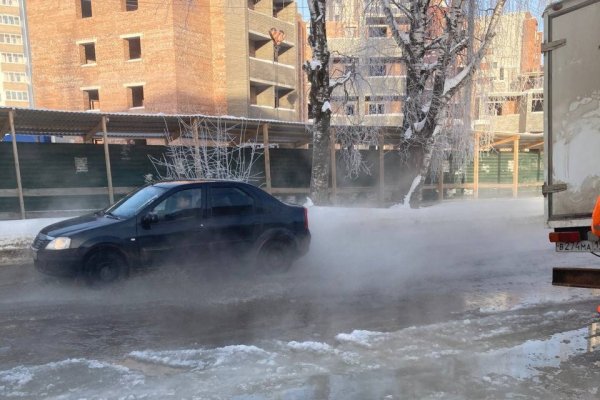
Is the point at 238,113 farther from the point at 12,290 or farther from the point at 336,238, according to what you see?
the point at 12,290

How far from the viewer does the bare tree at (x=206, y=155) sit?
505 inches

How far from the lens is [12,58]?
89.8 metres

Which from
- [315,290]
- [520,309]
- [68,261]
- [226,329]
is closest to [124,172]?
[68,261]

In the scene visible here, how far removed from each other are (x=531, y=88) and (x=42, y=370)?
73.3 ft

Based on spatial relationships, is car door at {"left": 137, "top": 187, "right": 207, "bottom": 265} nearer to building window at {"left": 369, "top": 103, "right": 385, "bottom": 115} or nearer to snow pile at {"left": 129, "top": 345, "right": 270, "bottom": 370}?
snow pile at {"left": 129, "top": 345, "right": 270, "bottom": 370}

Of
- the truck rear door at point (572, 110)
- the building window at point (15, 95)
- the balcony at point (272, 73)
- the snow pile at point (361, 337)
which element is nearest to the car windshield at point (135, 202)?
the snow pile at point (361, 337)

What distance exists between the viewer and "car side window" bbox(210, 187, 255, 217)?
696 centimetres

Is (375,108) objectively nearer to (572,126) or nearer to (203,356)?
(572,126)

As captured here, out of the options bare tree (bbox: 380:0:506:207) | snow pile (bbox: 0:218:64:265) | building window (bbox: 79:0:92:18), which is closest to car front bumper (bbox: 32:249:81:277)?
snow pile (bbox: 0:218:64:265)

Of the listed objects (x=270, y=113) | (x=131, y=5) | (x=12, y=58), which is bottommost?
(x=270, y=113)

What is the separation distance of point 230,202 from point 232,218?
0.25 m

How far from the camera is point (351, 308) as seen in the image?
5.67 metres

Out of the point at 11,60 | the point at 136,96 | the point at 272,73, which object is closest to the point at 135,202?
the point at 136,96

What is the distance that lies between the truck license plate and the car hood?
17.7 feet
